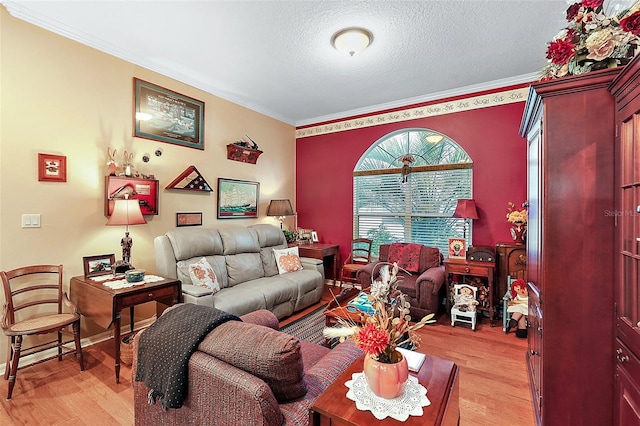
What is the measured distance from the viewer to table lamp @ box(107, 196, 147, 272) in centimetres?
275

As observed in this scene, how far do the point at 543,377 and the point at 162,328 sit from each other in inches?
80.3

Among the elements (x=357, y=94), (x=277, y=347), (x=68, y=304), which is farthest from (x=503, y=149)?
(x=68, y=304)

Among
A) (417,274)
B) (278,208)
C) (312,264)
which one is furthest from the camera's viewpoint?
(278,208)

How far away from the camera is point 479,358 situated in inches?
106

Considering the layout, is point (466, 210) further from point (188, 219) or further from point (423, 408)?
point (188, 219)

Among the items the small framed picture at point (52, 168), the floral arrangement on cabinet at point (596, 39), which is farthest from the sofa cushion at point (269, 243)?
the floral arrangement on cabinet at point (596, 39)

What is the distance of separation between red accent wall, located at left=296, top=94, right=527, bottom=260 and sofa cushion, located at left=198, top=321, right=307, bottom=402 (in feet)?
11.9

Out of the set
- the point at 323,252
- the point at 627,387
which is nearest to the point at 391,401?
the point at 627,387

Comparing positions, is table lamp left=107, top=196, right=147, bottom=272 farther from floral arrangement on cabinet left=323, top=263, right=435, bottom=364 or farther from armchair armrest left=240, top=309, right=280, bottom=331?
floral arrangement on cabinet left=323, top=263, right=435, bottom=364

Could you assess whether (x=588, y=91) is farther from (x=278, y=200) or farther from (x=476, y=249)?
(x=278, y=200)

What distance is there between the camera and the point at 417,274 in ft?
13.0

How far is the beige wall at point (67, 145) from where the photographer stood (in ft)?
7.96

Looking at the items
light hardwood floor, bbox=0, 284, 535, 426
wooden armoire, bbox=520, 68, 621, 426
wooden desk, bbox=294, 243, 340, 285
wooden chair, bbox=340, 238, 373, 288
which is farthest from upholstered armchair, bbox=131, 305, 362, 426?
wooden chair, bbox=340, 238, 373, 288

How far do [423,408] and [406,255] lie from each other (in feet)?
10.2
